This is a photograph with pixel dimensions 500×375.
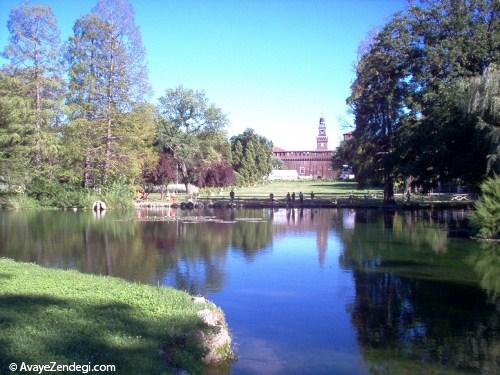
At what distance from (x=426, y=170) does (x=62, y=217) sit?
23.1 meters

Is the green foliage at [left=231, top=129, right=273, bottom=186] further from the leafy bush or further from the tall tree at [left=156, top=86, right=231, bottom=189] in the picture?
the leafy bush

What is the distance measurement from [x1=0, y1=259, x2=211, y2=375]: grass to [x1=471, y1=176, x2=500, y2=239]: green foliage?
51.1 ft

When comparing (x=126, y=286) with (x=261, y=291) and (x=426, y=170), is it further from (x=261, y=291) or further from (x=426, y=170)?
(x=426, y=170)

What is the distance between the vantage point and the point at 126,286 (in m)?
10.1

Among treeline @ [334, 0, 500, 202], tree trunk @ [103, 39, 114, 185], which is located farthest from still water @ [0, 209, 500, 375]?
tree trunk @ [103, 39, 114, 185]

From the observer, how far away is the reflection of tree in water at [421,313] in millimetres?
7918

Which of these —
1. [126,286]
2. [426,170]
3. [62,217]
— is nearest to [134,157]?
[62,217]

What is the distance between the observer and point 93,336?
6516 millimetres

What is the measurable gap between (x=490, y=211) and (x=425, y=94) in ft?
52.5

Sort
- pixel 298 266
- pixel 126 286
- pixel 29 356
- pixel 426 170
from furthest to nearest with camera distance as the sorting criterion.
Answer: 1. pixel 426 170
2. pixel 298 266
3. pixel 126 286
4. pixel 29 356

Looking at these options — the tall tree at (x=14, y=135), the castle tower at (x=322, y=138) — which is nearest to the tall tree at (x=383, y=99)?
the tall tree at (x=14, y=135)

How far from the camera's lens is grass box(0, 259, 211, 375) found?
19.2 ft

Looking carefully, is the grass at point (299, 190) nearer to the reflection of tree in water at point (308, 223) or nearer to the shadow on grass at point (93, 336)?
the reflection of tree in water at point (308, 223)

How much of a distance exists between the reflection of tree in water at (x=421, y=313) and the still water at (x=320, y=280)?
28mm
